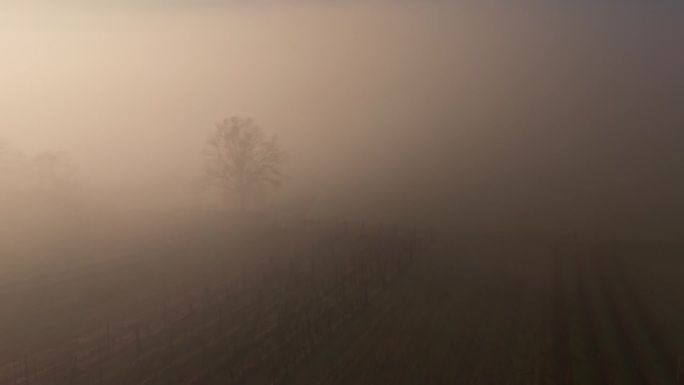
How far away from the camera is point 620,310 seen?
17078 mm

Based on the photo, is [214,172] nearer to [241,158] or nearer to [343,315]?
[241,158]

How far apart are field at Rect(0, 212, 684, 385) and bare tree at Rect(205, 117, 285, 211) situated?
1296 cm

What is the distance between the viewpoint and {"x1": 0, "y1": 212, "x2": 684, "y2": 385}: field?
1263cm

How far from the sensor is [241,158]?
39531 millimetres

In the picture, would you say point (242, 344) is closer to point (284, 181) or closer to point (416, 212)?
point (416, 212)

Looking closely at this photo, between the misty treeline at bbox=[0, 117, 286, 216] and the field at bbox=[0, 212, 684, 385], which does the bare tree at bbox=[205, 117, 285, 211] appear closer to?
the misty treeline at bbox=[0, 117, 286, 216]

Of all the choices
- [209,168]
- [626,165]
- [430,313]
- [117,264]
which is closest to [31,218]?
[209,168]

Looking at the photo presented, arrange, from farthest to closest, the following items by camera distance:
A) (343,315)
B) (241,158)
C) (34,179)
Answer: (34,179) → (241,158) → (343,315)

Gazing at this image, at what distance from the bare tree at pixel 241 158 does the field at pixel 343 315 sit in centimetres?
1296

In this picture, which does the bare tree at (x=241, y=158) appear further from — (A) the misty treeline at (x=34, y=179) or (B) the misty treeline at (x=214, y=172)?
(A) the misty treeline at (x=34, y=179)

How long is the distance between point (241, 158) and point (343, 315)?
83.0 ft

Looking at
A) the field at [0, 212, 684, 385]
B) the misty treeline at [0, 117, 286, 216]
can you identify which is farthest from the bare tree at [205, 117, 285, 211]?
the field at [0, 212, 684, 385]

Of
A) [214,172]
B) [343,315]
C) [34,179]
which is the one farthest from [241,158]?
[343,315]

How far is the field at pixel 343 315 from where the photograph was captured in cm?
1263
